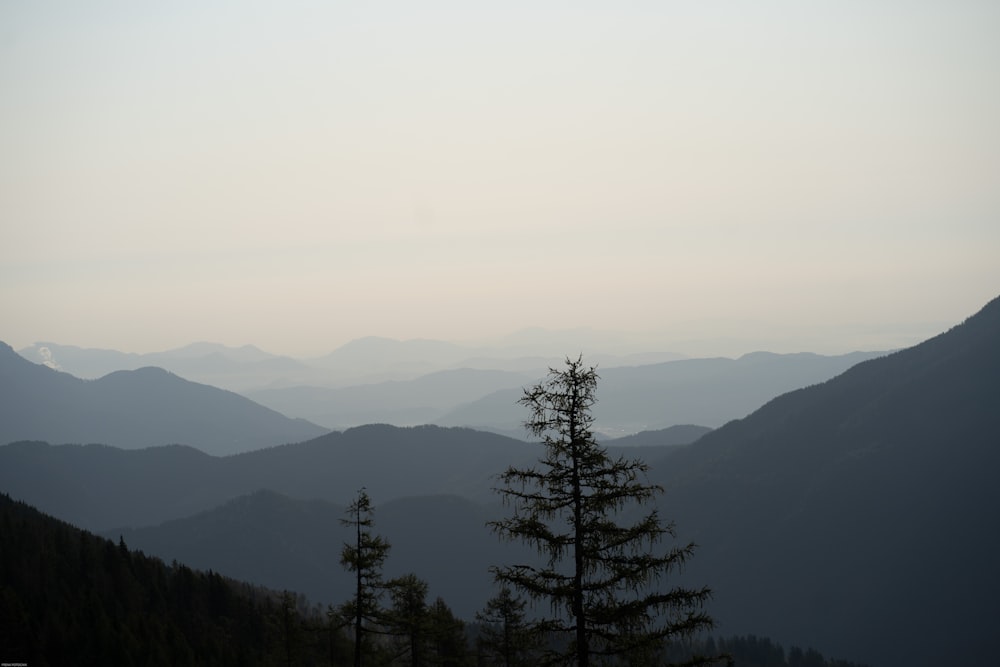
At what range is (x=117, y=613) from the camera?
9612 cm

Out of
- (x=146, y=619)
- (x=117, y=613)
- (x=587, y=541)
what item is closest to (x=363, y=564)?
(x=587, y=541)

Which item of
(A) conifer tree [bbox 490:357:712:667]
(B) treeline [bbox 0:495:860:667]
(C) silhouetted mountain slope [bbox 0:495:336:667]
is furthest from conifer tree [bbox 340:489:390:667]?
(A) conifer tree [bbox 490:357:712:667]

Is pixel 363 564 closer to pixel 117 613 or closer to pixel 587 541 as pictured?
pixel 587 541

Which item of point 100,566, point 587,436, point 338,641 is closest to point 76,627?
point 338,641

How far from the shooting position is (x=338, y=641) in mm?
72375

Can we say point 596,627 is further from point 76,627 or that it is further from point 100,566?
point 100,566

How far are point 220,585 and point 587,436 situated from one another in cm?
12456

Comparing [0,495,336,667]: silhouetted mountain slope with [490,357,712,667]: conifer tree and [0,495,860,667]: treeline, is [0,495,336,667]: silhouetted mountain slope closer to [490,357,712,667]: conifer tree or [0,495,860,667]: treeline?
[0,495,860,667]: treeline

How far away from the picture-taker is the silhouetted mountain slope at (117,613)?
62.2 m

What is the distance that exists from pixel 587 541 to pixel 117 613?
90010 mm

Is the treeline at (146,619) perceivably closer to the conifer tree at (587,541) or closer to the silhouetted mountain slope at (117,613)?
the silhouetted mountain slope at (117,613)

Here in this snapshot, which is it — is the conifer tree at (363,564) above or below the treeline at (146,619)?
above

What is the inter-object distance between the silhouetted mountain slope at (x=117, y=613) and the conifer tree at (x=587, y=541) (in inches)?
771

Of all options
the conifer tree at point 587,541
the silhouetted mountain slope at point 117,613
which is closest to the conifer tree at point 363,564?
the silhouetted mountain slope at point 117,613
